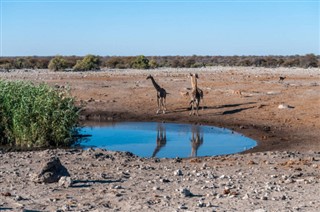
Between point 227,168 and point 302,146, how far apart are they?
611 centimetres

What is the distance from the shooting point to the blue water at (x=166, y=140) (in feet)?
65.8

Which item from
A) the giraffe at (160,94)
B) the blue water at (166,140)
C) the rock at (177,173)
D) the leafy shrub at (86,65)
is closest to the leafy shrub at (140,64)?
the leafy shrub at (86,65)

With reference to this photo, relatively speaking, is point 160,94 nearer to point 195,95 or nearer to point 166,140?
point 195,95

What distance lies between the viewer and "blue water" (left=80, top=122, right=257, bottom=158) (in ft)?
65.8

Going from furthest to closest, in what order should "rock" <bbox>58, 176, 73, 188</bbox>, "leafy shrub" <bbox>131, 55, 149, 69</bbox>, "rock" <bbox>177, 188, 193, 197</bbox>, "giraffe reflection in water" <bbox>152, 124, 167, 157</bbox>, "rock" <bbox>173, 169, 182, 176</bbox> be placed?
"leafy shrub" <bbox>131, 55, 149, 69</bbox>, "giraffe reflection in water" <bbox>152, 124, 167, 157</bbox>, "rock" <bbox>173, 169, 182, 176</bbox>, "rock" <bbox>58, 176, 73, 188</bbox>, "rock" <bbox>177, 188, 193, 197</bbox>

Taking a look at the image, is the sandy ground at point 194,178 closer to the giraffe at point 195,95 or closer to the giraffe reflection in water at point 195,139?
the giraffe at point 195,95

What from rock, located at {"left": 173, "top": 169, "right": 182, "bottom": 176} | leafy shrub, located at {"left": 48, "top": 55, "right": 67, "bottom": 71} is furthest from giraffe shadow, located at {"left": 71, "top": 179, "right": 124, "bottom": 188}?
leafy shrub, located at {"left": 48, "top": 55, "right": 67, "bottom": 71}

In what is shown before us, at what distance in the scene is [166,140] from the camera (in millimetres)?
22516

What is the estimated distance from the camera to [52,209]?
9875mm

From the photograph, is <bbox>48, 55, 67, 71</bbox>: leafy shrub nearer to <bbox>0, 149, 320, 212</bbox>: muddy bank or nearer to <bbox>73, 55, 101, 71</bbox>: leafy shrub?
<bbox>73, 55, 101, 71</bbox>: leafy shrub

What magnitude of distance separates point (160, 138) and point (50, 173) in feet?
36.5

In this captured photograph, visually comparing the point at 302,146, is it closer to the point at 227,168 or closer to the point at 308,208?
the point at 227,168

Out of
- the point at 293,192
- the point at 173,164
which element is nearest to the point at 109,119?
the point at 173,164

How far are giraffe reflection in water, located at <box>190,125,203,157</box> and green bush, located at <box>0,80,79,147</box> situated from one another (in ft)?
13.4
